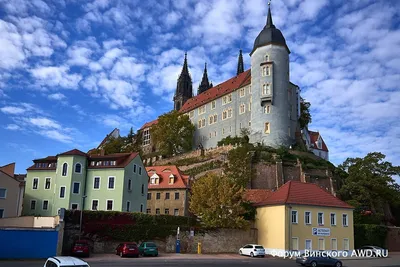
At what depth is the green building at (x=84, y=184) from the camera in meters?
50.3

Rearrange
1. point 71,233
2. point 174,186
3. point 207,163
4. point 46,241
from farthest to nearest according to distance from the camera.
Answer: point 207,163, point 174,186, point 71,233, point 46,241

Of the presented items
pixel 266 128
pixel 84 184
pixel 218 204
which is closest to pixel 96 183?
pixel 84 184

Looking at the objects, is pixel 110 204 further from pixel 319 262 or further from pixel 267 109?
pixel 267 109

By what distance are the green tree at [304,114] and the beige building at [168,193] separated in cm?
3186

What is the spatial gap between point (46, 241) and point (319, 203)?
27274mm

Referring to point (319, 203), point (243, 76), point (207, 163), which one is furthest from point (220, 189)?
point (243, 76)

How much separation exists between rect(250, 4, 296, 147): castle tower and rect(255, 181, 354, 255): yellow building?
30080 millimetres

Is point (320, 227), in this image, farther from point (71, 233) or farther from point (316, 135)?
point (316, 135)

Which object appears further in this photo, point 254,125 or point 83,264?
point 254,125

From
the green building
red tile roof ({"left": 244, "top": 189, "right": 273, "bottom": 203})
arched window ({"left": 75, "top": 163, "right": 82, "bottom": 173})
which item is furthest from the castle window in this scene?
arched window ({"left": 75, "top": 163, "right": 82, "bottom": 173})

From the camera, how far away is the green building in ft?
165

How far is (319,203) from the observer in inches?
1737

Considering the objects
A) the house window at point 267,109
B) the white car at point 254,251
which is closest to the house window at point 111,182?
the white car at point 254,251

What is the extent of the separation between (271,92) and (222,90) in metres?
18.9
